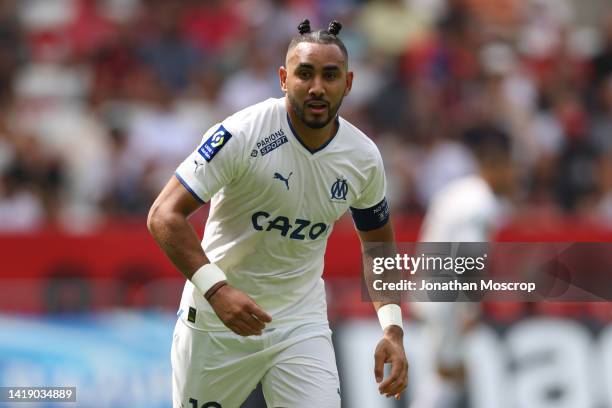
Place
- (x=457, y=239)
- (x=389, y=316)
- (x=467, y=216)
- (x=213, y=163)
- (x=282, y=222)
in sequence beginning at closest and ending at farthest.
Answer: (x=213, y=163)
(x=282, y=222)
(x=389, y=316)
(x=457, y=239)
(x=467, y=216)

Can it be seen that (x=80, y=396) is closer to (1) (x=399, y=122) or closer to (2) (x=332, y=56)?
(2) (x=332, y=56)

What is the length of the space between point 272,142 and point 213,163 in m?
0.38

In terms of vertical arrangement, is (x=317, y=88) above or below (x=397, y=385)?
above

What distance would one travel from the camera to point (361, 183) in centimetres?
679

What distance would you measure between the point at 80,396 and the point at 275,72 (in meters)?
5.47

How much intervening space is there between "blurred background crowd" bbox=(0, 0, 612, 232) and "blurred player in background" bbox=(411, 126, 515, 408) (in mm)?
2793

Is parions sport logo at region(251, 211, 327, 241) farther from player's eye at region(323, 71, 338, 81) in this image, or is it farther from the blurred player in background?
the blurred player in background

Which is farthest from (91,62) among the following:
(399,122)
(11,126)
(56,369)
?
(56,369)

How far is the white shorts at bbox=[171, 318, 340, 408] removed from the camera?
21.7 feet

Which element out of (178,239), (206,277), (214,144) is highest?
(214,144)

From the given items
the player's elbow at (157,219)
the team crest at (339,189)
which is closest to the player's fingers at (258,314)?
the player's elbow at (157,219)

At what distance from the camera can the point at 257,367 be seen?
6719 mm

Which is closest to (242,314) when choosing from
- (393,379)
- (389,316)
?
(393,379)

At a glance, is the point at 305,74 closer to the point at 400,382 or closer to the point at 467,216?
the point at 400,382
